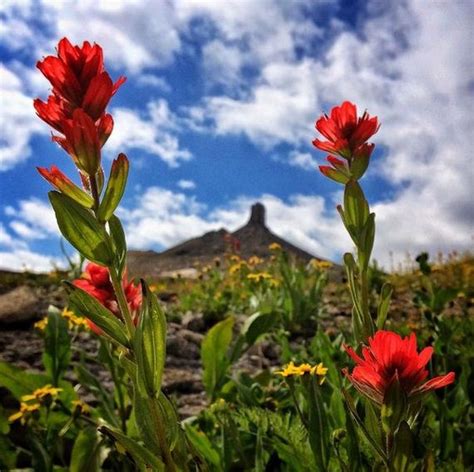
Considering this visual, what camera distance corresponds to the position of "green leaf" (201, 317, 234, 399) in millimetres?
2480

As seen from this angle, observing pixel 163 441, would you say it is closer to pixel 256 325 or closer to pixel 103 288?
pixel 103 288

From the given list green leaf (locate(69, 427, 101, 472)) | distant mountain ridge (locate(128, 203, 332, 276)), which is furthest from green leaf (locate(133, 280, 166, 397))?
distant mountain ridge (locate(128, 203, 332, 276))

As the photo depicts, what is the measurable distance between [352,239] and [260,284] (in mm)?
3255

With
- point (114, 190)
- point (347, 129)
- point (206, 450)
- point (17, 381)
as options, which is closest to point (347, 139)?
point (347, 129)

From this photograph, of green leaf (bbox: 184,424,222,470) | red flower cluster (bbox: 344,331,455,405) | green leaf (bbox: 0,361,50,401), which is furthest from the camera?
green leaf (bbox: 0,361,50,401)

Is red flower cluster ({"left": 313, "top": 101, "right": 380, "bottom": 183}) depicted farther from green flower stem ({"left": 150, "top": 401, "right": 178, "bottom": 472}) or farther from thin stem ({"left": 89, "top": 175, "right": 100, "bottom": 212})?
green flower stem ({"left": 150, "top": 401, "right": 178, "bottom": 472})

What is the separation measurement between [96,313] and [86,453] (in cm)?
126

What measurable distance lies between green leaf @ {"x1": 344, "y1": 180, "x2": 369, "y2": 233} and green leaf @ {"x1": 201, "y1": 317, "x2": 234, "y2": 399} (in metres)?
1.29

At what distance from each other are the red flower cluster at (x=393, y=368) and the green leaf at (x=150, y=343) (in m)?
0.31

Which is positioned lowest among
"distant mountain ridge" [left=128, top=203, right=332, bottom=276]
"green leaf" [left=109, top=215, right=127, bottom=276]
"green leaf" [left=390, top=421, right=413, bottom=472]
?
"green leaf" [left=390, top=421, right=413, bottom=472]

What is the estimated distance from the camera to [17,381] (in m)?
2.35

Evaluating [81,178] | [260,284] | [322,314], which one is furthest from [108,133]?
[322,314]

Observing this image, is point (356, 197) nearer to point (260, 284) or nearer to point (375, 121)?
point (375, 121)

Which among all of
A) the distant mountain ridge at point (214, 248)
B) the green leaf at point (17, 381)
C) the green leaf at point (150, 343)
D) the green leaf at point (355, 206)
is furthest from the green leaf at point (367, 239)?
the distant mountain ridge at point (214, 248)
